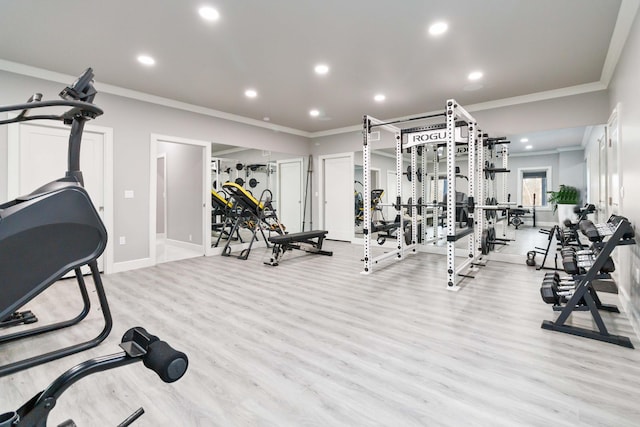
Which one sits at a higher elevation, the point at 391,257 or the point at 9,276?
the point at 9,276

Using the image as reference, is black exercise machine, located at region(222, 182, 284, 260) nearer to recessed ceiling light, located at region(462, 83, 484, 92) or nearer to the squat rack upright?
the squat rack upright

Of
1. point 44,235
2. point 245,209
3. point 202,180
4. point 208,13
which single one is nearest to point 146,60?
point 208,13

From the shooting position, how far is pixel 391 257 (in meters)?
5.36

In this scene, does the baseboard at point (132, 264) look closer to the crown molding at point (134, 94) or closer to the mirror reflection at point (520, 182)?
the crown molding at point (134, 94)

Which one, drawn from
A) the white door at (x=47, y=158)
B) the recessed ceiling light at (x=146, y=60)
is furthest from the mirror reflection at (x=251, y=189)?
the recessed ceiling light at (x=146, y=60)

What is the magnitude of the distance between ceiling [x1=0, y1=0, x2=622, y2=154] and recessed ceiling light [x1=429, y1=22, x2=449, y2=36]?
A: 2.1 inches

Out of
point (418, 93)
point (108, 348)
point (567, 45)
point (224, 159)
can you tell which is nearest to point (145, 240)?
point (224, 159)

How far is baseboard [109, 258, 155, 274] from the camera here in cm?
450

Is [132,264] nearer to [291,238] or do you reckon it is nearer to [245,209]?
[245,209]

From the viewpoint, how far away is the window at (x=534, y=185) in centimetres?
862

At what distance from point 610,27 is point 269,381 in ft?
14.2

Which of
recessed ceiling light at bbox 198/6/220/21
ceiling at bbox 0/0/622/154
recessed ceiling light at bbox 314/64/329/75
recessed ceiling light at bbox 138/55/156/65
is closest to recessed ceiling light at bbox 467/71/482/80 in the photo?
ceiling at bbox 0/0/622/154

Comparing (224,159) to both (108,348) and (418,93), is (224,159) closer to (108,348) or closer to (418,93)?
(418,93)

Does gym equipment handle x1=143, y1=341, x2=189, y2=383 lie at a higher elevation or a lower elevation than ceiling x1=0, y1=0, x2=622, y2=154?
lower
